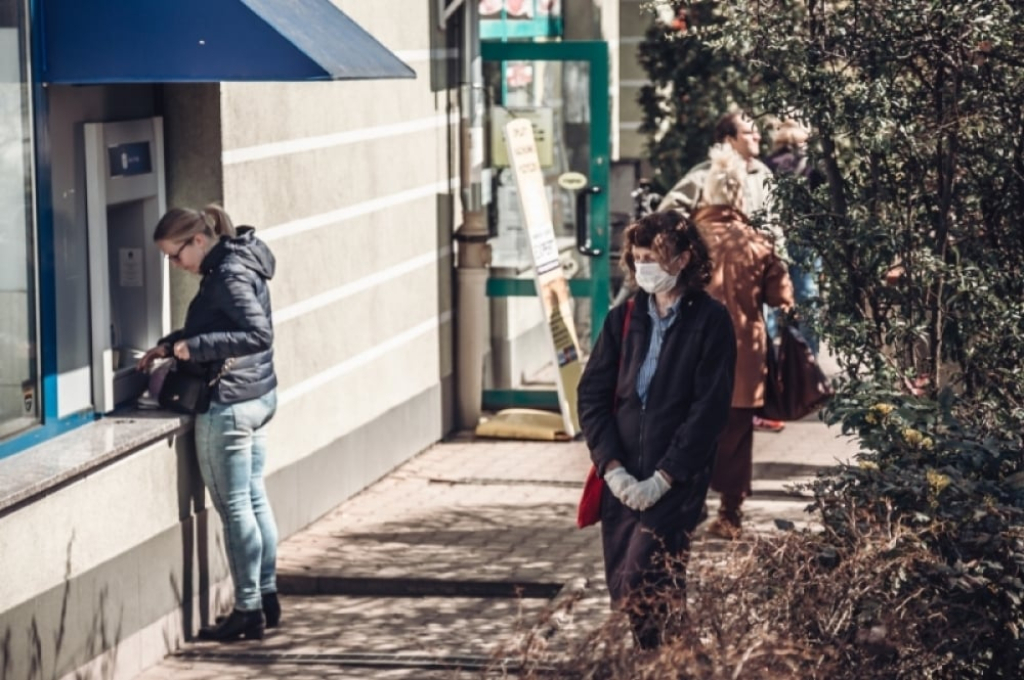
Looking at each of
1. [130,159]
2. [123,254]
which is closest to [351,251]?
[123,254]

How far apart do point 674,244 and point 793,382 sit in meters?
3.02

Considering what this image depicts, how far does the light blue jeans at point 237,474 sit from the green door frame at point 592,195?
5.11m

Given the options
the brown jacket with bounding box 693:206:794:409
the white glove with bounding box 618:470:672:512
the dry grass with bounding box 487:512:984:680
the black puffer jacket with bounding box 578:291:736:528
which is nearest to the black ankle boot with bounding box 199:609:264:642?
the black puffer jacket with bounding box 578:291:736:528

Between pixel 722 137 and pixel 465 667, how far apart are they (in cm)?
511

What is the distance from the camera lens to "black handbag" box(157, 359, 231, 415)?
8.33 meters

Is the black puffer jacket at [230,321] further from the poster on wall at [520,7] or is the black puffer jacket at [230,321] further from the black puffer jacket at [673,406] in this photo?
the poster on wall at [520,7]

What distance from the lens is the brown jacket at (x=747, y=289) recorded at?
396 inches

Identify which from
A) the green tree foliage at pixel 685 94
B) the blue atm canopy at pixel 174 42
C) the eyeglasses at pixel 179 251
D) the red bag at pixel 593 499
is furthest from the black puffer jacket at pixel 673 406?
the green tree foliage at pixel 685 94

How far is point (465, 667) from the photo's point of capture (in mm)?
7973

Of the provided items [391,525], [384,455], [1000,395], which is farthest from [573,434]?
[1000,395]

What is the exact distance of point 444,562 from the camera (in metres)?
9.80

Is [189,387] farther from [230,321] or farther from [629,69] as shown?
[629,69]

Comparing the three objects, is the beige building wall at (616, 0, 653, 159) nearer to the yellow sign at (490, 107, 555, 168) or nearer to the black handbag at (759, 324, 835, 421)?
the yellow sign at (490, 107, 555, 168)

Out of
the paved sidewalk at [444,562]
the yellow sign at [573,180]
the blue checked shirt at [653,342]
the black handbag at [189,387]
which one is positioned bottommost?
the paved sidewalk at [444,562]
